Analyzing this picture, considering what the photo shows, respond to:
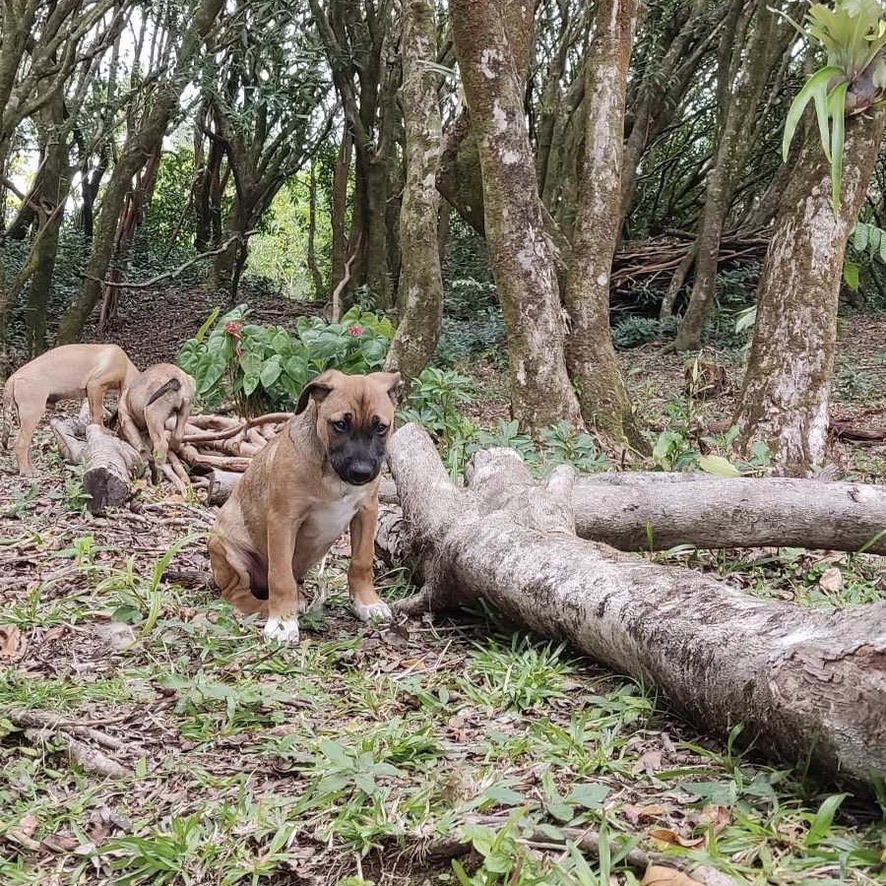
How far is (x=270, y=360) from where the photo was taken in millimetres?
9289

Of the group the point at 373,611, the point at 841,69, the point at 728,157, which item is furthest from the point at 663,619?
the point at 728,157

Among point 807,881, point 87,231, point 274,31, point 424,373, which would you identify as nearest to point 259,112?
point 274,31

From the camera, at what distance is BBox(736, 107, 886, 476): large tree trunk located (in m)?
6.51

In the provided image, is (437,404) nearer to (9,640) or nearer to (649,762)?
(9,640)

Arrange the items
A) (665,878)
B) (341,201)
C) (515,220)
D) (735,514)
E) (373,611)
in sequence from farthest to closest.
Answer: (341,201)
(515,220)
(735,514)
(373,611)
(665,878)

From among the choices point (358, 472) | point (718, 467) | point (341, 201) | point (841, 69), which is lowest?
point (718, 467)

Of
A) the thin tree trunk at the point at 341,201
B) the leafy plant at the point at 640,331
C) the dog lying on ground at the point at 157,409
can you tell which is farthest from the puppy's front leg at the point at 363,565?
the thin tree trunk at the point at 341,201

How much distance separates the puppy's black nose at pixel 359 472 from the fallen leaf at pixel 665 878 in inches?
92.0

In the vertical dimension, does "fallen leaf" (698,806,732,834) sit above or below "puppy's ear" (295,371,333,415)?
below

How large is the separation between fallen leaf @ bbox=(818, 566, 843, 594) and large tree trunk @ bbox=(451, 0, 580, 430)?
2.61 meters

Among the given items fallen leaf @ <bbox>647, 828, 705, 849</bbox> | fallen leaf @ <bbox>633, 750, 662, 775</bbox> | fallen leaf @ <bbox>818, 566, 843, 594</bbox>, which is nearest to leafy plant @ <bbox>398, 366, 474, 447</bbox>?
fallen leaf @ <bbox>818, 566, 843, 594</bbox>

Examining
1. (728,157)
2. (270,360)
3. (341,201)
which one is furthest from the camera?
(341,201)

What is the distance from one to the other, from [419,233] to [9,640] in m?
5.72

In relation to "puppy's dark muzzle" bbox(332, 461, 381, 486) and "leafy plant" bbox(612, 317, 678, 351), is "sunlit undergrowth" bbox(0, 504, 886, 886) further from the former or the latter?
"leafy plant" bbox(612, 317, 678, 351)
